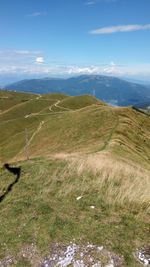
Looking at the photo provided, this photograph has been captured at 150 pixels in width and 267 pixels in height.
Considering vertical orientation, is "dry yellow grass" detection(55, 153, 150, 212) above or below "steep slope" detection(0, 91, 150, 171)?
above

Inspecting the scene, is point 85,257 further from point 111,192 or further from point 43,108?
point 43,108

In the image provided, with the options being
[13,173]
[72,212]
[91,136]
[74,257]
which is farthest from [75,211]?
[91,136]


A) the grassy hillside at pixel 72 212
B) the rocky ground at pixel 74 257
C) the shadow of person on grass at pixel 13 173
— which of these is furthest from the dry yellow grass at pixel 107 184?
the rocky ground at pixel 74 257

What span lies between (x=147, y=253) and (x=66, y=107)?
165332 mm

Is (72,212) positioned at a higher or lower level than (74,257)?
higher

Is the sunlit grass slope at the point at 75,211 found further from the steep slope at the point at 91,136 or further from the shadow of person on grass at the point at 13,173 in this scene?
the steep slope at the point at 91,136

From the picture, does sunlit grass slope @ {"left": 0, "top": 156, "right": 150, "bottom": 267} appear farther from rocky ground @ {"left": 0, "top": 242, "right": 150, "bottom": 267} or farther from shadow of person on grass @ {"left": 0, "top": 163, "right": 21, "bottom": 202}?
shadow of person on grass @ {"left": 0, "top": 163, "right": 21, "bottom": 202}

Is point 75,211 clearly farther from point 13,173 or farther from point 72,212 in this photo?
point 13,173

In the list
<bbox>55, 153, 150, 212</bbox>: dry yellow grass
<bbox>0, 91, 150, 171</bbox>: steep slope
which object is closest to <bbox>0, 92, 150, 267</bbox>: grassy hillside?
<bbox>55, 153, 150, 212</bbox>: dry yellow grass

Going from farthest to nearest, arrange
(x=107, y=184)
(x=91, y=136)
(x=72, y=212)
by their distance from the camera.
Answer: (x=91, y=136) → (x=107, y=184) → (x=72, y=212)

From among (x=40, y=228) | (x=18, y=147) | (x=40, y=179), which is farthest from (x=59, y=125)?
(x=40, y=228)

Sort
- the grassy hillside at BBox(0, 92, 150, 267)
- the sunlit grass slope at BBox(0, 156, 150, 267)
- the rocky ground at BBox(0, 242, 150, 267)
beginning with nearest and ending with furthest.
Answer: the rocky ground at BBox(0, 242, 150, 267)
the grassy hillside at BBox(0, 92, 150, 267)
the sunlit grass slope at BBox(0, 156, 150, 267)

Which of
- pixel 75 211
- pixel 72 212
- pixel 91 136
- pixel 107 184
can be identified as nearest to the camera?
pixel 72 212

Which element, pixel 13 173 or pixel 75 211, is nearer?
pixel 75 211
